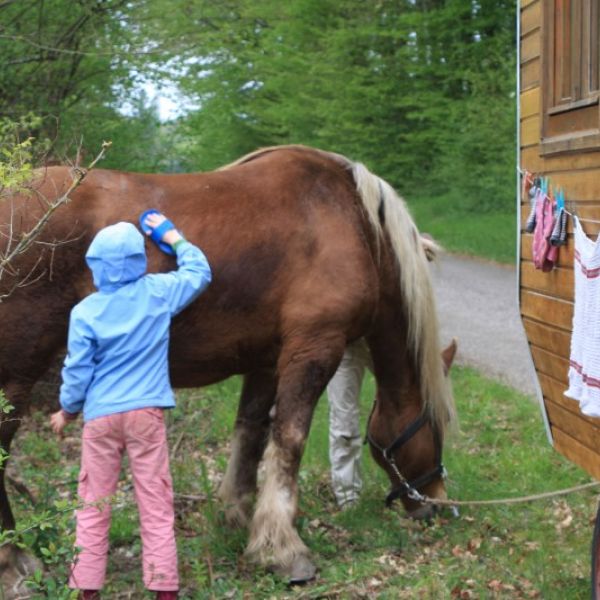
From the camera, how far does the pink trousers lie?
403 cm

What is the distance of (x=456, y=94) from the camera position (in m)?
23.7

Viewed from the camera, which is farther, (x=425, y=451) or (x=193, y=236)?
(x=425, y=451)

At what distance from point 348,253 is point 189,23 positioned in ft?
17.6

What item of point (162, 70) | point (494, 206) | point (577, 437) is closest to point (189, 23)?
point (162, 70)

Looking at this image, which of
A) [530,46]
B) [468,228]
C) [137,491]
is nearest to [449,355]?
[530,46]

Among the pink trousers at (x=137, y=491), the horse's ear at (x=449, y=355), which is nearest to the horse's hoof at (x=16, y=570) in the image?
the pink trousers at (x=137, y=491)

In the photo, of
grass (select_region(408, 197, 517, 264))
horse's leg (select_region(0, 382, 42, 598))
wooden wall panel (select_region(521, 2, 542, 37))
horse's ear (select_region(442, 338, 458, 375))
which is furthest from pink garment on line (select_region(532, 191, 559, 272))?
grass (select_region(408, 197, 517, 264))

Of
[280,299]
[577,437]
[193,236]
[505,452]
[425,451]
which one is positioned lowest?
[505,452]

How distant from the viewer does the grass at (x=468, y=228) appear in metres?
19.3

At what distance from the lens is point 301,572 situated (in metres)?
4.53

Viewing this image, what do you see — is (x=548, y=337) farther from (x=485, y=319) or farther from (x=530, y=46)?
(x=485, y=319)

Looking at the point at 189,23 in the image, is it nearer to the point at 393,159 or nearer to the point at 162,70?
the point at 162,70

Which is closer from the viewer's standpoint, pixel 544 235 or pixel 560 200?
pixel 560 200

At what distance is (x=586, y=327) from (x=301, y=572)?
188 centimetres
